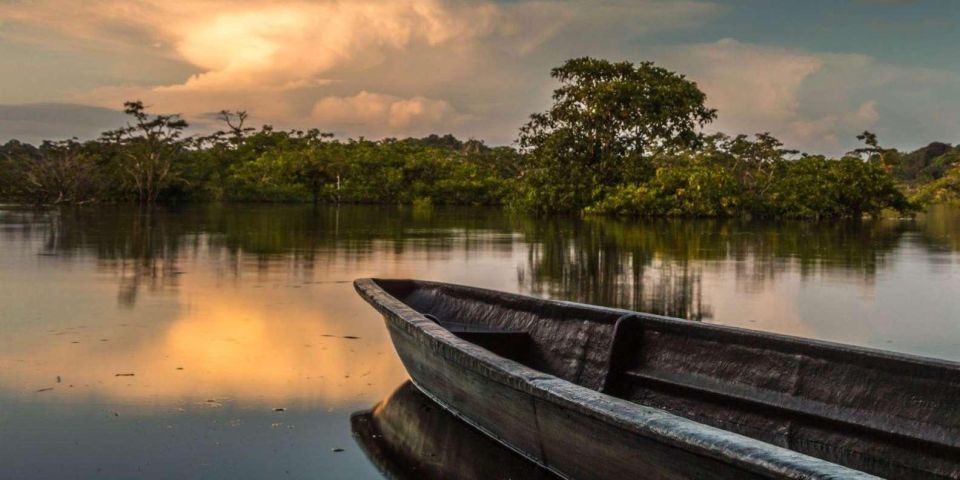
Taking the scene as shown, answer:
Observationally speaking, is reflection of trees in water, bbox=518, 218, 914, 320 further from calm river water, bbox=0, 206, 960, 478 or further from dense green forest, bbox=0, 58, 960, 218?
dense green forest, bbox=0, 58, 960, 218

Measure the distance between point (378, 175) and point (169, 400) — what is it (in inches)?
2111

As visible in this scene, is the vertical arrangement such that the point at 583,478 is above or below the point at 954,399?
below

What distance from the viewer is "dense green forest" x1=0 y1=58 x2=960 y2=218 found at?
114 ft

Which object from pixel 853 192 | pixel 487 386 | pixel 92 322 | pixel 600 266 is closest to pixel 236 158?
pixel 853 192

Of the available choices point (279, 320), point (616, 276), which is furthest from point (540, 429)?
point (616, 276)

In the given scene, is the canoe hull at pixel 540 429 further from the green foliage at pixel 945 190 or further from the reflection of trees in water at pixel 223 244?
the green foliage at pixel 945 190

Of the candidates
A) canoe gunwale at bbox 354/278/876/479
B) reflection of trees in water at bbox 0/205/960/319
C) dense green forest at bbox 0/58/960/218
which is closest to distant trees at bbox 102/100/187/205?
dense green forest at bbox 0/58/960/218

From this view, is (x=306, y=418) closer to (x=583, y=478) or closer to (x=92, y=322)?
(x=583, y=478)

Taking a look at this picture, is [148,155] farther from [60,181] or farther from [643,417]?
[643,417]

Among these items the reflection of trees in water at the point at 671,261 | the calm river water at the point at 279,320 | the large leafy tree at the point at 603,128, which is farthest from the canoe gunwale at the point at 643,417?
the large leafy tree at the point at 603,128

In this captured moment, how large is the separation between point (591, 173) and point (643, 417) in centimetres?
3343

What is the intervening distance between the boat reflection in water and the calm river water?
0.07ft

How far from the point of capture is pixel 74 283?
1019 cm

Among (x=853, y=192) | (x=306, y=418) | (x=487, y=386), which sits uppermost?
(x=853, y=192)
